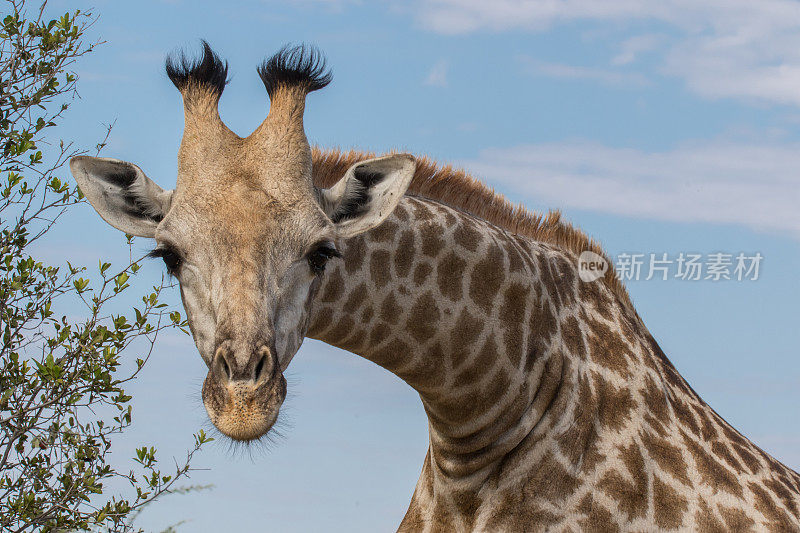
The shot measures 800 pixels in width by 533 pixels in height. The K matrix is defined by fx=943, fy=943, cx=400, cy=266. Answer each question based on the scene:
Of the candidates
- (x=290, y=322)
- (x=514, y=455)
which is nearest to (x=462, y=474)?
(x=514, y=455)

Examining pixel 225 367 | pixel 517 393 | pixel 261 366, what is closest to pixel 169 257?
pixel 225 367

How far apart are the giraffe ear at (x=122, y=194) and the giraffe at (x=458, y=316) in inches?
0.6

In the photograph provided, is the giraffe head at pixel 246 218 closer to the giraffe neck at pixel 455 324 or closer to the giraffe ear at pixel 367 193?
the giraffe ear at pixel 367 193

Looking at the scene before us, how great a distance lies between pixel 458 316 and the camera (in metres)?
7.91

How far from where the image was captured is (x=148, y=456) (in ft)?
27.2

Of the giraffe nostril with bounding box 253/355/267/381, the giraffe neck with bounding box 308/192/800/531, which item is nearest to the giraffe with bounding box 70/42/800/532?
the giraffe neck with bounding box 308/192/800/531

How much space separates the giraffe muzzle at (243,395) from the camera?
587 cm

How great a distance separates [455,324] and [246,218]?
2.24 metres

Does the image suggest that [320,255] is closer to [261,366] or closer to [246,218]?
[246,218]

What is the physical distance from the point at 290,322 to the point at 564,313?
3012 mm

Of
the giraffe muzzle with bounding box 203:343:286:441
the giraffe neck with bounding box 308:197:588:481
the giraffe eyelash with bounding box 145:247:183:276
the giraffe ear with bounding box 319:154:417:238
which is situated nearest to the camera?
the giraffe muzzle with bounding box 203:343:286:441

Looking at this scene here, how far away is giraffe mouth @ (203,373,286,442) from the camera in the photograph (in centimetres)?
587

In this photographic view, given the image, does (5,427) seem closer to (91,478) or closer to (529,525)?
(91,478)

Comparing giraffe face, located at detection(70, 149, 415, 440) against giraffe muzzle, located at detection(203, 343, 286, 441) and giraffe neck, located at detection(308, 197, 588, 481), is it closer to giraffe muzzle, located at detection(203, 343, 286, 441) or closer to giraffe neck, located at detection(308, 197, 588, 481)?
giraffe muzzle, located at detection(203, 343, 286, 441)
